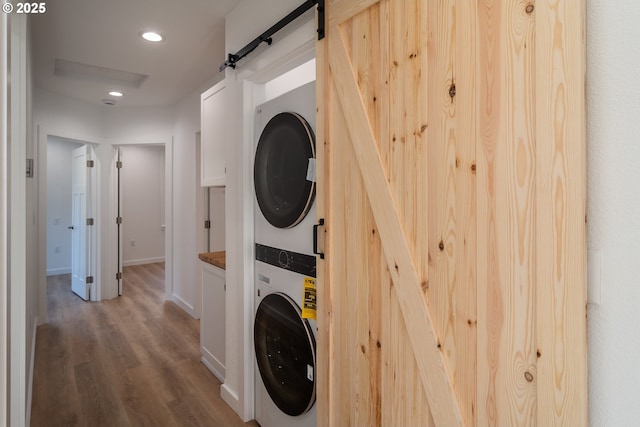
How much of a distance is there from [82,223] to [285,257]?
428cm

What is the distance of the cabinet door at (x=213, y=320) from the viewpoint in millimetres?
2656

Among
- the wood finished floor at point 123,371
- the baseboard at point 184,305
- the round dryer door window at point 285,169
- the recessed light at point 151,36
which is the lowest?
the wood finished floor at point 123,371

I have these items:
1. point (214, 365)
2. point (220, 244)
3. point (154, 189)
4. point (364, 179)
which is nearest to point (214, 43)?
point (220, 244)

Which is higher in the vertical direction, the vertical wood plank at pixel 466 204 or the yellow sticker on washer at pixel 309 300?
the vertical wood plank at pixel 466 204

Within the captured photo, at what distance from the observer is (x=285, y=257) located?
1846 mm

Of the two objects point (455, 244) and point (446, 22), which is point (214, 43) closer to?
point (446, 22)

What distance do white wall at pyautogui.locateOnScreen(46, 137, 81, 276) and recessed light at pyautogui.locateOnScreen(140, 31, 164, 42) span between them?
4217 millimetres

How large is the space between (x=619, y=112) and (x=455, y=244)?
18.5 inches

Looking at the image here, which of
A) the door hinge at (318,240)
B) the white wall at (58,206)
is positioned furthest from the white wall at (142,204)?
the door hinge at (318,240)

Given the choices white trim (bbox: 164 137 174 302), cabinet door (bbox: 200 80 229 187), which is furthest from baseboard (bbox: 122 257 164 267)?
cabinet door (bbox: 200 80 229 187)

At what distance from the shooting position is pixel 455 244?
975 mm

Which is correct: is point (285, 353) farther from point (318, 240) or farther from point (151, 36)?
point (151, 36)

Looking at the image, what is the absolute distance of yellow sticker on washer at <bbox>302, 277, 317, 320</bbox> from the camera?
1.62 metres

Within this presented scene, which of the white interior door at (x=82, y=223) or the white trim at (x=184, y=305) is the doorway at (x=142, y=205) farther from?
the white trim at (x=184, y=305)
